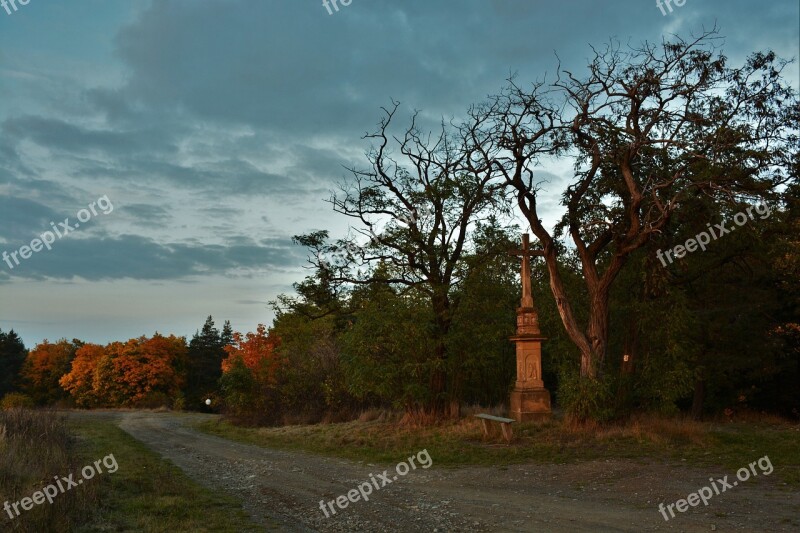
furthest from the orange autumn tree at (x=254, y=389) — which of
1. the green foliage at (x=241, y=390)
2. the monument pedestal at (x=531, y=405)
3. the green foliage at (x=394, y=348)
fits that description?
the monument pedestal at (x=531, y=405)

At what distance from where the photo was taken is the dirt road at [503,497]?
791 centimetres

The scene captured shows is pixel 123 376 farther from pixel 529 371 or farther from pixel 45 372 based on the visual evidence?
pixel 529 371

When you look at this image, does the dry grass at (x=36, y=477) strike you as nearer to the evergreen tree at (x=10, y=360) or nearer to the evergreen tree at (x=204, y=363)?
the evergreen tree at (x=204, y=363)

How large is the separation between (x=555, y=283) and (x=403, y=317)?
4.70 meters

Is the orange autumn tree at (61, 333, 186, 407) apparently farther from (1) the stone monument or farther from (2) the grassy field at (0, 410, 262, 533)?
(2) the grassy field at (0, 410, 262, 533)

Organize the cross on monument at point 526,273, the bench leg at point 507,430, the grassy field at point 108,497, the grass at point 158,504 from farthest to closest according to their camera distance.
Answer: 1. the cross on monument at point 526,273
2. the bench leg at point 507,430
3. the grass at point 158,504
4. the grassy field at point 108,497

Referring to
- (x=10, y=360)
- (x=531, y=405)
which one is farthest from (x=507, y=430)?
(x=10, y=360)

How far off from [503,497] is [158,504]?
16.9ft

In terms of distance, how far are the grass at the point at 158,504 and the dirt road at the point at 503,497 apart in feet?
1.29

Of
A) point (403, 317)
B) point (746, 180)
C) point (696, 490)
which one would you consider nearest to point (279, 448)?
point (403, 317)

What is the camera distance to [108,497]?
9.67 m

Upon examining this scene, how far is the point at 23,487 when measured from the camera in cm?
887

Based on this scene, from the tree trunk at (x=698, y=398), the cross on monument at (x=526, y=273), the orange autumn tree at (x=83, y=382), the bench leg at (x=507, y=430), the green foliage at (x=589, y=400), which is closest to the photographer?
the bench leg at (x=507, y=430)

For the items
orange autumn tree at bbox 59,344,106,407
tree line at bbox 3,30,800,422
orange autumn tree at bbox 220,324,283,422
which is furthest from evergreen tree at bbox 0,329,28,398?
tree line at bbox 3,30,800,422
